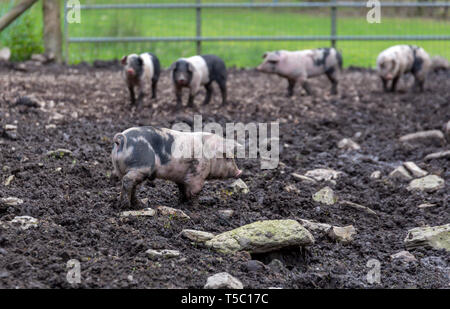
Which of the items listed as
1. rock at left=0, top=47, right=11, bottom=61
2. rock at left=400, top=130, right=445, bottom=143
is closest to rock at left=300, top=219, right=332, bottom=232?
rock at left=400, top=130, right=445, bottom=143

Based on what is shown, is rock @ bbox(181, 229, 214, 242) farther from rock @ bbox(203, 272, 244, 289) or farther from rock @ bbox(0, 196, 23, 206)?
rock @ bbox(0, 196, 23, 206)

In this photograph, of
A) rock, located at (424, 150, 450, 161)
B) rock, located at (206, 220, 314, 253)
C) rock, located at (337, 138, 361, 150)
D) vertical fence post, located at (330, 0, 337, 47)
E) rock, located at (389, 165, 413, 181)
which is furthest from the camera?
vertical fence post, located at (330, 0, 337, 47)

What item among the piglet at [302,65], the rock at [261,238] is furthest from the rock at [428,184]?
the piglet at [302,65]

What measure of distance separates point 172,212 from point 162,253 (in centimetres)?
83

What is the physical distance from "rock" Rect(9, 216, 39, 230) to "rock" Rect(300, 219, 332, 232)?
1.97 meters

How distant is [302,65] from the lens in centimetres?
1116

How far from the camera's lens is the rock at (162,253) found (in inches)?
178

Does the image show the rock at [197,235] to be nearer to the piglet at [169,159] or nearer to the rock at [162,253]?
the rock at [162,253]

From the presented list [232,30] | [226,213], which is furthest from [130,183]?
[232,30]

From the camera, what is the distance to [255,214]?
Result: 5.67 metres

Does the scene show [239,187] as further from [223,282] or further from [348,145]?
[348,145]

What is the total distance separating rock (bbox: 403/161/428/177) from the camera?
7340 mm

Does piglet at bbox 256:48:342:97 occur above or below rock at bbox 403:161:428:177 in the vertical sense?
above
